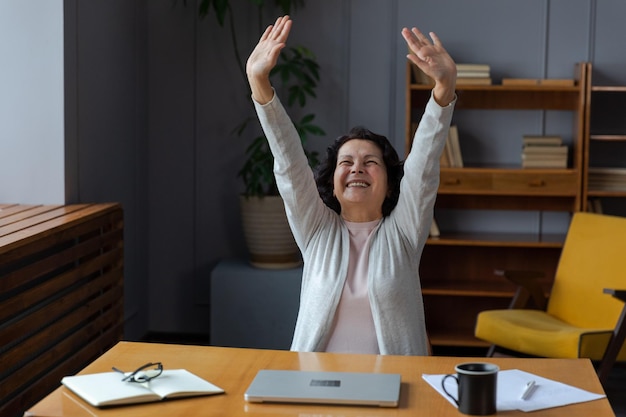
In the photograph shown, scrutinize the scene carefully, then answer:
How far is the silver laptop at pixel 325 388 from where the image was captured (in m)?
1.92

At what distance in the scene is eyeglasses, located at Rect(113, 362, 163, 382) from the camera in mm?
2041

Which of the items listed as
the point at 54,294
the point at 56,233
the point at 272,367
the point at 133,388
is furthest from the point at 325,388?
the point at 54,294

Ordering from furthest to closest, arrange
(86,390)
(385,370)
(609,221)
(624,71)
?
(624,71) → (609,221) → (385,370) → (86,390)

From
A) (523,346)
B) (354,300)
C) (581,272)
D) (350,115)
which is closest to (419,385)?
(354,300)

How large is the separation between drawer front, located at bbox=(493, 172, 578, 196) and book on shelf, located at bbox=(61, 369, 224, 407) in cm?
328

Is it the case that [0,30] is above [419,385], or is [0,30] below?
above

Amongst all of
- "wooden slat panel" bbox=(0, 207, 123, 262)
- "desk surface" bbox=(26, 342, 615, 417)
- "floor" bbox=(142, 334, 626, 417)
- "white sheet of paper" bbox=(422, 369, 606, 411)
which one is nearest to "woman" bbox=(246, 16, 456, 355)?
"desk surface" bbox=(26, 342, 615, 417)

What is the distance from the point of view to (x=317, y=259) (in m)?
2.71

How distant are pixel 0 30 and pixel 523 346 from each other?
2725 mm

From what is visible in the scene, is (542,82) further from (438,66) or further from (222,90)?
(438,66)

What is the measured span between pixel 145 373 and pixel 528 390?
0.85 metres

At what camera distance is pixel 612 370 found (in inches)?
201

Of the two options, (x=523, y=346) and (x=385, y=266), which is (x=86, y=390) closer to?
(x=385, y=266)

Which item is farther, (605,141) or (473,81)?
(605,141)
